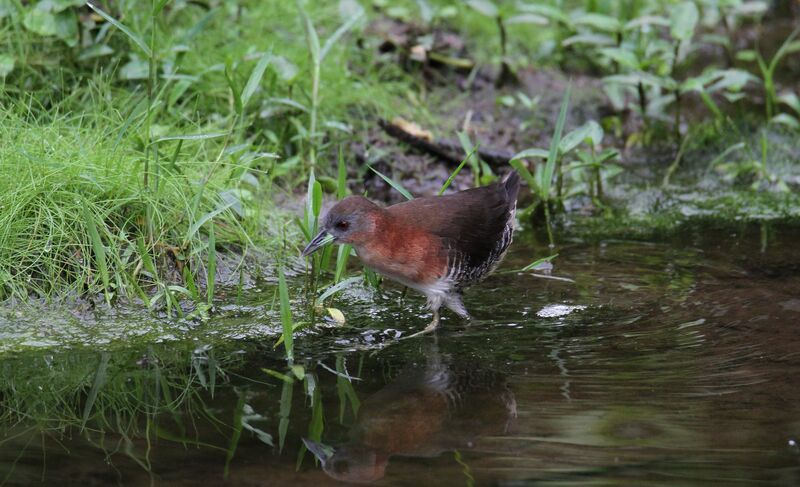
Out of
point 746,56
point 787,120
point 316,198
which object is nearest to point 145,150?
point 316,198

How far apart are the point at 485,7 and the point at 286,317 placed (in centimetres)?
371

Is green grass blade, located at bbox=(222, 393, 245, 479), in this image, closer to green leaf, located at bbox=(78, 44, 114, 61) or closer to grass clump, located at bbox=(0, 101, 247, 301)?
grass clump, located at bbox=(0, 101, 247, 301)

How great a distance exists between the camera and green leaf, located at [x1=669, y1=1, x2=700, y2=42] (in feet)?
20.9

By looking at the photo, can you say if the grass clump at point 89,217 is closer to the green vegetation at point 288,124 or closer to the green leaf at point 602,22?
the green vegetation at point 288,124

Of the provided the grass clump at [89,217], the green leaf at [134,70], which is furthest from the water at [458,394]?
the green leaf at [134,70]

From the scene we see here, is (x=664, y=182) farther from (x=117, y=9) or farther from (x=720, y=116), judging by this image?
(x=117, y=9)

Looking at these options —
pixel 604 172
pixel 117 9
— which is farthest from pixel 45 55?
pixel 604 172

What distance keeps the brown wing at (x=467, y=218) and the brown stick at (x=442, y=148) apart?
1706 millimetres

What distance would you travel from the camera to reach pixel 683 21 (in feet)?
21.1

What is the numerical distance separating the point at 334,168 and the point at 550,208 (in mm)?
1346

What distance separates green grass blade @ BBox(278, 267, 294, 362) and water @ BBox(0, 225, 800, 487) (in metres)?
0.07

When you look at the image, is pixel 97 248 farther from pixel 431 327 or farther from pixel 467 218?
pixel 467 218

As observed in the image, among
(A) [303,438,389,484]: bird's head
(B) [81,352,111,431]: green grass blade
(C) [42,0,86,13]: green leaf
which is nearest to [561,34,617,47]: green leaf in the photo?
(C) [42,0,86,13]: green leaf

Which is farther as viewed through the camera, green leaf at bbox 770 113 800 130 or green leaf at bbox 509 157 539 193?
green leaf at bbox 770 113 800 130
